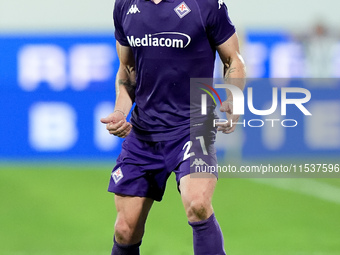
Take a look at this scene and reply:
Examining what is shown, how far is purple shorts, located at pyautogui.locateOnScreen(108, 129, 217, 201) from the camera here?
464 centimetres

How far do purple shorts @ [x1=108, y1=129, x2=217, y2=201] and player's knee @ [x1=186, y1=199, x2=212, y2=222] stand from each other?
24cm

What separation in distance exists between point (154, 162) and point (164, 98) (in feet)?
1.20

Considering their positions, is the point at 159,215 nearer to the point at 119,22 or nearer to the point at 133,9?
the point at 119,22

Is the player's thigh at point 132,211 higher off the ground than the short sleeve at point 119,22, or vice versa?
the short sleeve at point 119,22

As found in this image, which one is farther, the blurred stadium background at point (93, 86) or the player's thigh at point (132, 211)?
the blurred stadium background at point (93, 86)

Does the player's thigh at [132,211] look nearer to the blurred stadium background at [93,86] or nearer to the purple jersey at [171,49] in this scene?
the purple jersey at [171,49]

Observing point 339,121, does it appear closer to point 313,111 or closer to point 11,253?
point 313,111

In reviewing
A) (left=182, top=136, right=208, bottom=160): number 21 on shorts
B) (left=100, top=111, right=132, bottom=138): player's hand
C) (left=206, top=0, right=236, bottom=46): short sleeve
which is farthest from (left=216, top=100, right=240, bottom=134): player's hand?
(left=100, top=111, right=132, bottom=138): player's hand

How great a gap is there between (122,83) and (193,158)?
751 mm

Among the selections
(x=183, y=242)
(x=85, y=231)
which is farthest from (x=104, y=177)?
(x=183, y=242)

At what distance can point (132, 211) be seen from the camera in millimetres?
4727

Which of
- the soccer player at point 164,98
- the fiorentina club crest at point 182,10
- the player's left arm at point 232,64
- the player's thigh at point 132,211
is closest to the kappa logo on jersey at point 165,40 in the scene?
the soccer player at point 164,98

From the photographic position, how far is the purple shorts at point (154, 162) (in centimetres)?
464

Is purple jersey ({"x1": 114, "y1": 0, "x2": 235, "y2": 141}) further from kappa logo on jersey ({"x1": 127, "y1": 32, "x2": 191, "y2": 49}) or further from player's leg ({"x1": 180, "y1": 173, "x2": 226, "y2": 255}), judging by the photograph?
player's leg ({"x1": 180, "y1": 173, "x2": 226, "y2": 255})
